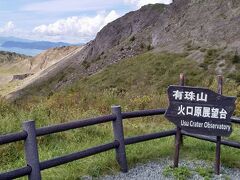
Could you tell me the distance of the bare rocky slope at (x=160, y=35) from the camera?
163 feet

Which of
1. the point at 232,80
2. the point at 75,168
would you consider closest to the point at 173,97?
the point at 75,168

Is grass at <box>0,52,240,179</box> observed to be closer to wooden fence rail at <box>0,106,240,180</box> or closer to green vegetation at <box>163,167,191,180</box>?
wooden fence rail at <box>0,106,240,180</box>

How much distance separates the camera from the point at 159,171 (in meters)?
8.42

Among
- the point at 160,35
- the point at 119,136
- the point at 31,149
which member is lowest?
the point at 160,35

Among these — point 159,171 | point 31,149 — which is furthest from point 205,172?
point 31,149

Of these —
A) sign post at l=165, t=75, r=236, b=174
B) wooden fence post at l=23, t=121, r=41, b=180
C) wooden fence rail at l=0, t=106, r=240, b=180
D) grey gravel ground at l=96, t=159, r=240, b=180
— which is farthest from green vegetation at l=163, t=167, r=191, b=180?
wooden fence post at l=23, t=121, r=41, b=180

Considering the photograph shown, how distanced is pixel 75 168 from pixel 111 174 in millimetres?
633

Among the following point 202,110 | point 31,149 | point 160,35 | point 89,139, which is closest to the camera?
point 31,149

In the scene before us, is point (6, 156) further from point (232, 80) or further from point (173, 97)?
point (232, 80)

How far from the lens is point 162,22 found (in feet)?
205

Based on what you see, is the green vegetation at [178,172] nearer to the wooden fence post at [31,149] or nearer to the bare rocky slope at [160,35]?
the wooden fence post at [31,149]

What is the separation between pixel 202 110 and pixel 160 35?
5156cm

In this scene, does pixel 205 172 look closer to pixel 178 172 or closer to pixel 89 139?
pixel 178 172

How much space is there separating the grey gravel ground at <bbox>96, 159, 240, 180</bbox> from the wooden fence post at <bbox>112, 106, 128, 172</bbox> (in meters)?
0.20
